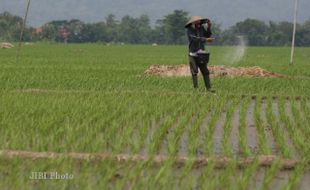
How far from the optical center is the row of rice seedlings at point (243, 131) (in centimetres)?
500

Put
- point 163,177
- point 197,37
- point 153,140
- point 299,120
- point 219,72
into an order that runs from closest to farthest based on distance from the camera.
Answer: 1. point 163,177
2. point 153,140
3. point 299,120
4. point 197,37
5. point 219,72

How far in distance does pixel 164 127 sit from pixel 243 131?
78 cm

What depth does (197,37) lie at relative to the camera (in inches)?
378

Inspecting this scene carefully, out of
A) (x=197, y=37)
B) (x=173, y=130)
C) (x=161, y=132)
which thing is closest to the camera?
(x=161, y=132)

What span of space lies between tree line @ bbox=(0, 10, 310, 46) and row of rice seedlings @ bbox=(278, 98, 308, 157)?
78.9 metres

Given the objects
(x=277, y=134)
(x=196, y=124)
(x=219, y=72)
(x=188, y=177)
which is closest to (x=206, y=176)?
(x=188, y=177)

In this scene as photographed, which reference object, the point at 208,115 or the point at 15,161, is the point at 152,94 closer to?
the point at 208,115

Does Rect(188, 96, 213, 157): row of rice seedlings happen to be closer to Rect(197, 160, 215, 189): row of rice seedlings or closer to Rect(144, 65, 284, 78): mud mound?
Rect(197, 160, 215, 189): row of rice seedlings

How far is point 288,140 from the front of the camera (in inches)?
232

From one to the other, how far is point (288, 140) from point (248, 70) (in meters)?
8.73

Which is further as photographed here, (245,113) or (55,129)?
(245,113)

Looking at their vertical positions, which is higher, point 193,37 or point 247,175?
point 193,37

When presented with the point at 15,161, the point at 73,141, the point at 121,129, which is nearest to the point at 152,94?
the point at 121,129

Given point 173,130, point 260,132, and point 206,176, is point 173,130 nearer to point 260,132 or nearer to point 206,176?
point 260,132
